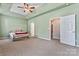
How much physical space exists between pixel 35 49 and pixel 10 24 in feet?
2.68

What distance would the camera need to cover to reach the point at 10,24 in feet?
9.14

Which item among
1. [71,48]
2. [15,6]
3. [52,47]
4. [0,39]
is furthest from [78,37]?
[0,39]

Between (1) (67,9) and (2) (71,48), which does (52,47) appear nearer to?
(2) (71,48)

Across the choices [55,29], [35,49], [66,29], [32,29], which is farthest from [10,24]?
[66,29]

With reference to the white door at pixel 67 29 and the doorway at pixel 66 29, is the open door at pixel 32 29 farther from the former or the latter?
Result: the white door at pixel 67 29

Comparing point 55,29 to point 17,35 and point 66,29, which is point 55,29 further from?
point 17,35

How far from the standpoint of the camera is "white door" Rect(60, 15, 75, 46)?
2.68 m

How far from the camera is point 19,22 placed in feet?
9.22

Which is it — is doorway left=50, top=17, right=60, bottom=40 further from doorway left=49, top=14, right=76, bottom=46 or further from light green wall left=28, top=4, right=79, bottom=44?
light green wall left=28, top=4, right=79, bottom=44

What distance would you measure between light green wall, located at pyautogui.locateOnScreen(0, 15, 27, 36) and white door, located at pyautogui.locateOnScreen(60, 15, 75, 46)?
87 centimetres

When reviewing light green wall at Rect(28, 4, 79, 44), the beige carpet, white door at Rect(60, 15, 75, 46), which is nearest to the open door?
light green wall at Rect(28, 4, 79, 44)

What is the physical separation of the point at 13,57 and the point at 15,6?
114 centimetres

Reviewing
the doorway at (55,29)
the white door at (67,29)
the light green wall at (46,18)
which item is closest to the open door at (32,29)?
the light green wall at (46,18)

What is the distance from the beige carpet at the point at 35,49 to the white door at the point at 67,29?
0.13 metres
